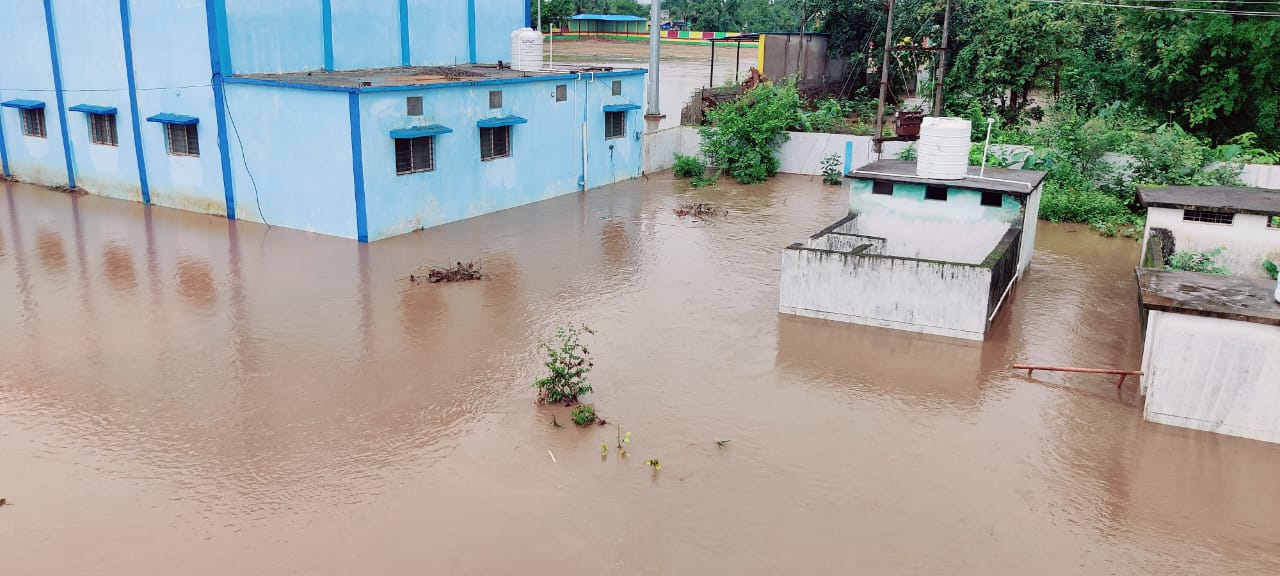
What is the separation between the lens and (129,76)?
2020 cm

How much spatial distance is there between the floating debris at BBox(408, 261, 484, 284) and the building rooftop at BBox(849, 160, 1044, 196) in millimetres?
6365

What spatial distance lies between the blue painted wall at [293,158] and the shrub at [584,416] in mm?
9311

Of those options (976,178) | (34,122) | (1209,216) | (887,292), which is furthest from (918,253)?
(34,122)

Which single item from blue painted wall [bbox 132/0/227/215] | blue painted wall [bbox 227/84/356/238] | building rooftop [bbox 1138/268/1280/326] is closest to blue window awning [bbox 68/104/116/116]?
blue painted wall [bbox 132/0/227/215]

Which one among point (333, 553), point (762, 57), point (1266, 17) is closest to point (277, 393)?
point (333, 553)

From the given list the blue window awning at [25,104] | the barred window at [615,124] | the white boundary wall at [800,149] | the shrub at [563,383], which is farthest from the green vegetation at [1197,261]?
the blue window awning at [25,104]

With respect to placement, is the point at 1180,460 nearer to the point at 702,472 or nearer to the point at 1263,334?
the point at 1263,334

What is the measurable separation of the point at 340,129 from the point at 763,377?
990 centimetres

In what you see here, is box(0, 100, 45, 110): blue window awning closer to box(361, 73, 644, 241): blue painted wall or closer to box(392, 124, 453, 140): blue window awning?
box(361, 73, 644, 241): blue painted wall

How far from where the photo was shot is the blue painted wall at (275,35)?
1881 centimetres

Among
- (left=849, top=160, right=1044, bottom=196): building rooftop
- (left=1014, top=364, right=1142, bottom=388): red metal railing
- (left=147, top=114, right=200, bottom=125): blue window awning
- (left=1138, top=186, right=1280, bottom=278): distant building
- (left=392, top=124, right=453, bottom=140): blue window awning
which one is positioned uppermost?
(left=147, top=114, right=200, bottom=125): blue window awning

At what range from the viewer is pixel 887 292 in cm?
1308

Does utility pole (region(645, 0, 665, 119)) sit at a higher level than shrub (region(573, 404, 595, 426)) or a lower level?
higher

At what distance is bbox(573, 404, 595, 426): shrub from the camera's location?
9.98 metres
